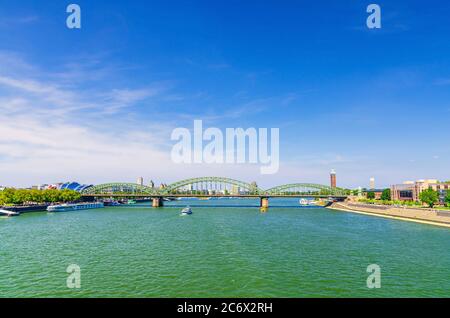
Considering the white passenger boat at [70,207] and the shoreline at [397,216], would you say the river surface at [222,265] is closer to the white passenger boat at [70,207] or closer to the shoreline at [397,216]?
the shoreline at [397,216]

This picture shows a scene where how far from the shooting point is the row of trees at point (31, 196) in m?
71.2

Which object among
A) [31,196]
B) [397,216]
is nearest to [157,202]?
[31,196]

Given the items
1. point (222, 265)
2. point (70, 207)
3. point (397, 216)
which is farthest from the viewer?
point (70, 207)

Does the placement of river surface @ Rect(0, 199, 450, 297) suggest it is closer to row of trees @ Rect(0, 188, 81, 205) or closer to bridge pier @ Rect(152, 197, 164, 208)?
row of trees @ Rect(0, 188, 81, 205)

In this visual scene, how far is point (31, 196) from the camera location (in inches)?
3135

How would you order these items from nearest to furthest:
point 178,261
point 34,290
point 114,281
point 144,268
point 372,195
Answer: point 34,290
point 114,281
point 144,268
point 178,261
point 372,195

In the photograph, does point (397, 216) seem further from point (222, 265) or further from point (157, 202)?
point (157, 202)

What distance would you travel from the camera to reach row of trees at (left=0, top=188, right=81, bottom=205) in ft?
234

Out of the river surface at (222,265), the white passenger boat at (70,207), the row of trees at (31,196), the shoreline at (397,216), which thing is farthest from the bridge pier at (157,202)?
the river surface at (222,265)

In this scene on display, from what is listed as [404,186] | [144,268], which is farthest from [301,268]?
[404,186]

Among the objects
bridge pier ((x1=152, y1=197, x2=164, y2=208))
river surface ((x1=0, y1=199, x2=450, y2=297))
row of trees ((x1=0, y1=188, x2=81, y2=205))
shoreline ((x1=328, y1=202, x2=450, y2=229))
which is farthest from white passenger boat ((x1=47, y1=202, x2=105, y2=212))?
shoreline ((x1=328, y1=202, x2=450, y2=229))

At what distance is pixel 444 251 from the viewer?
27.4 m
